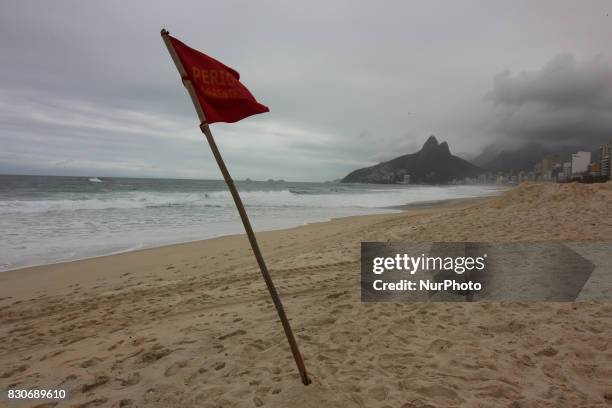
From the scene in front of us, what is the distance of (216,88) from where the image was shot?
2.79m

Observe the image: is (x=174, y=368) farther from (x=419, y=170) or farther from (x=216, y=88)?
(x=419, y=170)

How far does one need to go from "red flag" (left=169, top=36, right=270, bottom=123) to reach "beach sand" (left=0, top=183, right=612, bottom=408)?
2536mm

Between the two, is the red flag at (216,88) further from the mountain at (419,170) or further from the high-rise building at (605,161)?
the mountain at (419,170)

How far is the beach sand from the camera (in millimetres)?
2996

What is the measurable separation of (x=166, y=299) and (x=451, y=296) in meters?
4.72

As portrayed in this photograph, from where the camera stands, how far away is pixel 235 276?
7039 millimetres

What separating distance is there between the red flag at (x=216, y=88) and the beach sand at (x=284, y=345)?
254 cm

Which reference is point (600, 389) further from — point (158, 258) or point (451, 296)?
point (158, 258)

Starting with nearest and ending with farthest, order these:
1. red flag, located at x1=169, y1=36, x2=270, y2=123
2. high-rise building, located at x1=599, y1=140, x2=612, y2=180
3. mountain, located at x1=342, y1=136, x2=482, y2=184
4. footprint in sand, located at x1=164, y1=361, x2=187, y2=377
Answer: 1. red flag, located at x1=169, y1=36, x2=270, y2=123
2. footprint in sand, located at x1=164, y1=361, x2=187, y2=377
3. high-rise building, located at x1=599, y1=140, x2=612, y2=180
4. mountain, located at x1=342, y1=136, x2=482, y2=184

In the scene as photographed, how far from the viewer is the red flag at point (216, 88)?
2674 mm

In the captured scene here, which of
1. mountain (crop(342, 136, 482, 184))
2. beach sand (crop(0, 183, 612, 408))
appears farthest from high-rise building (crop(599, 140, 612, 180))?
mountain (crop(342, 136, 482, 184))

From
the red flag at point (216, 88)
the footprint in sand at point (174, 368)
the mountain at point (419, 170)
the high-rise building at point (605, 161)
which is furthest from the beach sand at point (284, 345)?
the mountain at point (419, 170)

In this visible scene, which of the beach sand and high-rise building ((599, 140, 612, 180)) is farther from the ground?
high-rise building ((599, 140, 612, 180))

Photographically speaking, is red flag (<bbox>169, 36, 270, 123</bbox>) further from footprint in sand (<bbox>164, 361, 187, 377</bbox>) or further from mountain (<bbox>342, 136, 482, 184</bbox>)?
mountain (<bbox>342, 136, 482, 184</bbox>)
